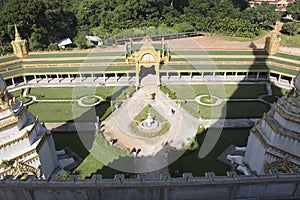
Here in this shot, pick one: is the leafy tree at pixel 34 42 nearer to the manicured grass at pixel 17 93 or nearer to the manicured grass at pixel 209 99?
the manicured grass at pixel 17 93

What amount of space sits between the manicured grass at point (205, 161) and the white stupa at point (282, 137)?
4404 mm

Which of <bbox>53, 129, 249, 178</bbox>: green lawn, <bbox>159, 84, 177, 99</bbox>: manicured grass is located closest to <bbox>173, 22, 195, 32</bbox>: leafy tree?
<bbox>159, 84, 177, 99</bbox>: manicured grass

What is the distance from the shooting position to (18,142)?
19.1 meters

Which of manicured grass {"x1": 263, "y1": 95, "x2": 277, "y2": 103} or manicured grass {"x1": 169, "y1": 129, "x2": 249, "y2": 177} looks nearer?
manicured grass {"x1": 169, "y1": 129, "x2": 249, "y2": 177}

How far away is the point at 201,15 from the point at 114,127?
166ft

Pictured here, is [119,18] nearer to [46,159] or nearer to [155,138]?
[155,138]

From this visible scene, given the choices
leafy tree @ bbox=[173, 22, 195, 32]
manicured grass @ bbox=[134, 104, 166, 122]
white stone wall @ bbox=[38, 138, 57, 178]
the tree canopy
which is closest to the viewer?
white stone wall @ bbox=[38, 138, 57, 178]

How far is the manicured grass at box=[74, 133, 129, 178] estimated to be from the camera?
24112mm

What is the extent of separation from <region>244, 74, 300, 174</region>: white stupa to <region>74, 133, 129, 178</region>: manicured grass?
487 inches

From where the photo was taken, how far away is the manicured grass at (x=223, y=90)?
124 feet

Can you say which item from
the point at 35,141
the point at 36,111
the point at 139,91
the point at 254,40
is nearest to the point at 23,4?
the point at 36,111

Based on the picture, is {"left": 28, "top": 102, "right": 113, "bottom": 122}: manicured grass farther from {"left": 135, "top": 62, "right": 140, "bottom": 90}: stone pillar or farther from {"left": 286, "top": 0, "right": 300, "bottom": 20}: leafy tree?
{"left": 286, "top": 0, "right": 300, "bottom": 20}: leafy tree

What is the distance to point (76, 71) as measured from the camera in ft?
139

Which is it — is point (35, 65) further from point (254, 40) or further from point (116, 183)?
point (254, 40)
